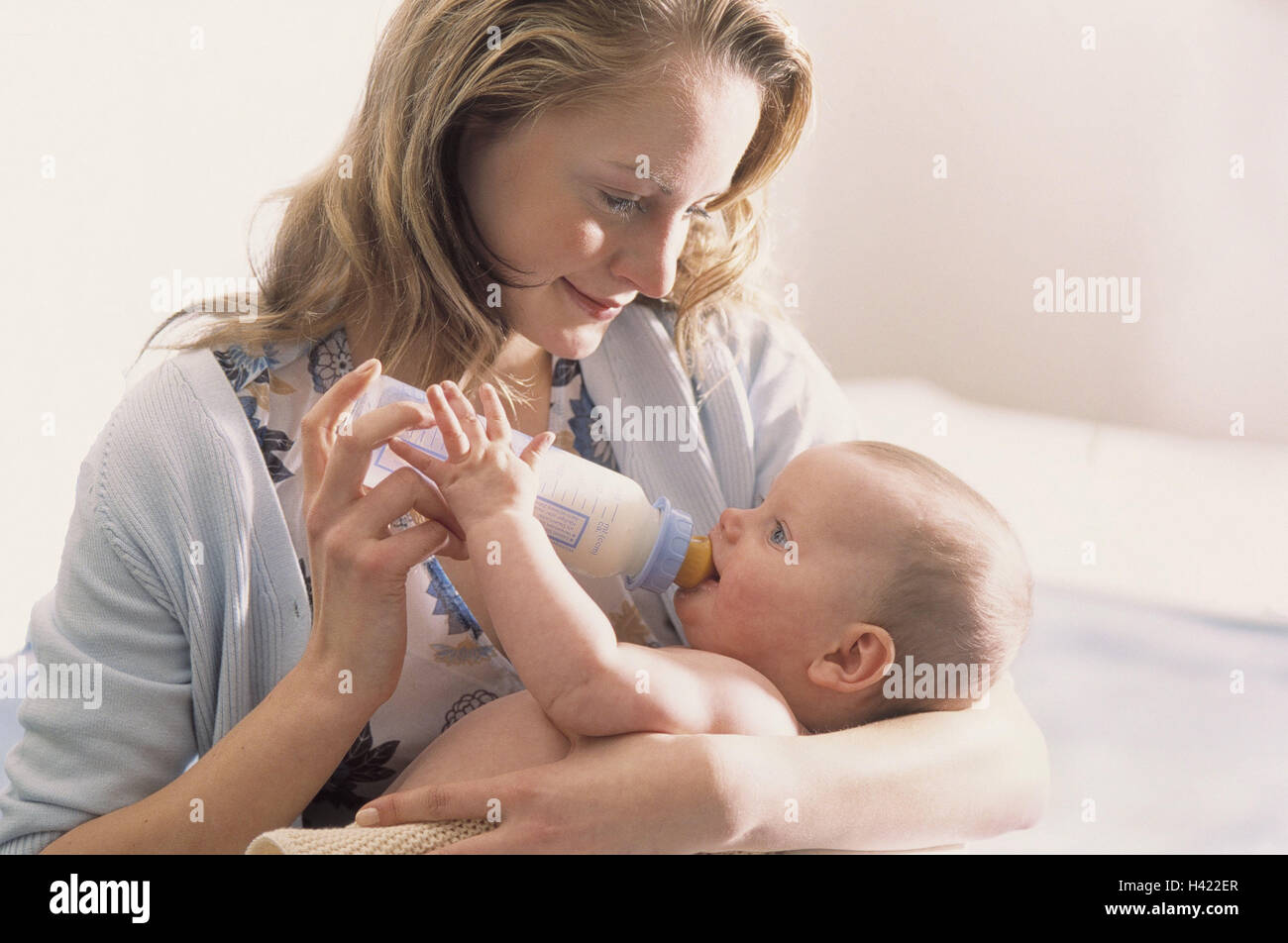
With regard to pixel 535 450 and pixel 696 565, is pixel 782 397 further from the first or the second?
pixel 535 450

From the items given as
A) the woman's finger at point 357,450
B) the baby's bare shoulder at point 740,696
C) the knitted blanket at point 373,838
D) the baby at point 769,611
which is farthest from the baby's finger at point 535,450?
the knitted blanket at point 373,838

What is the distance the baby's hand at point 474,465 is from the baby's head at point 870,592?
262 millimetres

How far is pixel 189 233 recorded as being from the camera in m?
1.81

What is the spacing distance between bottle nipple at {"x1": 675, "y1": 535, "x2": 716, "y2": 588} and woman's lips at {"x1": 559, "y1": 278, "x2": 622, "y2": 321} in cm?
26

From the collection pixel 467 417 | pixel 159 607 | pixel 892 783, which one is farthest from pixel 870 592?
pixel 159 607

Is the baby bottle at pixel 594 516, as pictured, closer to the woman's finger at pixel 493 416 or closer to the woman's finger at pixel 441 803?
the woman's finger at pixel 493 416

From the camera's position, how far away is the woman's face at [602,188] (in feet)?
3.48

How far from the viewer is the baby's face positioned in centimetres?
108

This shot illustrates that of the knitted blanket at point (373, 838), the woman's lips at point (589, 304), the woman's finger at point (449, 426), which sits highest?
the woman's lips at point (589, 304)

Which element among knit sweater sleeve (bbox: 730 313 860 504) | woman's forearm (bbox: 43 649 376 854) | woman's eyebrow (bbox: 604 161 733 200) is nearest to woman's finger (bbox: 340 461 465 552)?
woman's forearm (bbox: 43 649 376 854)

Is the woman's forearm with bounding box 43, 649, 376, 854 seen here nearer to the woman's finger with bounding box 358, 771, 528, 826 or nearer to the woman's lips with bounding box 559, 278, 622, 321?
the woman's finger with bounding box 358, 771, 528, 826

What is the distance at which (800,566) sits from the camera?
109 cm

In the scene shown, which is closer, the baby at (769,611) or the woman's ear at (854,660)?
the baby at (769,611)

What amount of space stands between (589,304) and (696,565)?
0.29 metres
